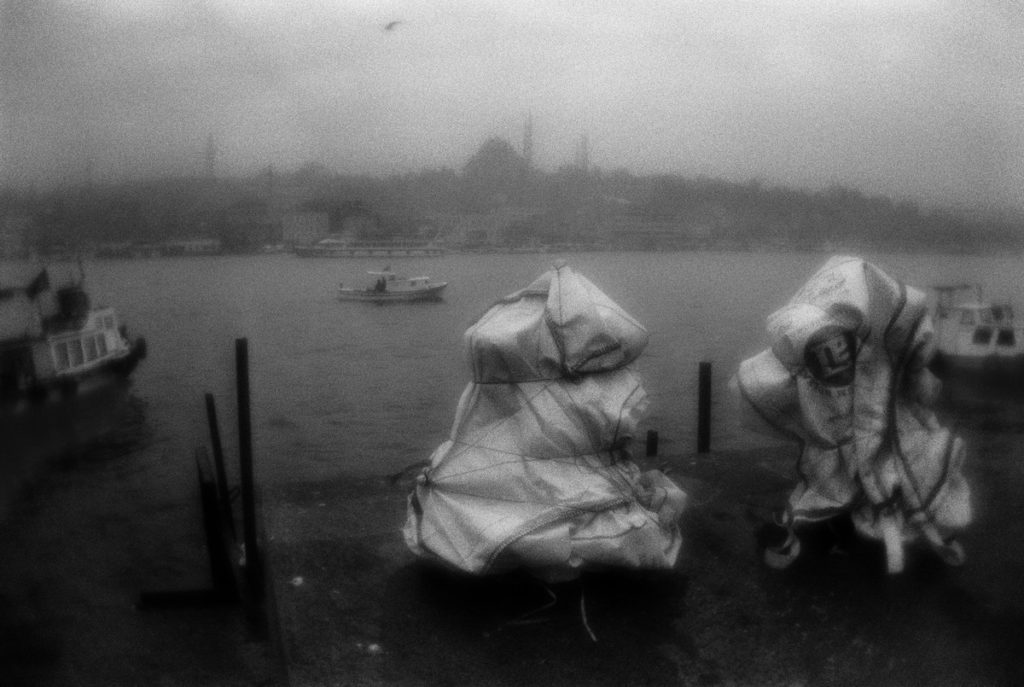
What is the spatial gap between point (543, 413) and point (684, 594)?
115cm

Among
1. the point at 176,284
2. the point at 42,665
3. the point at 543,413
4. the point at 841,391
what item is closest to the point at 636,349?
the point at 543,413

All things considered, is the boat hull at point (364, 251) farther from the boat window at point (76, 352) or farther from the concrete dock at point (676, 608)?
the concrete dock at point (676, 608)

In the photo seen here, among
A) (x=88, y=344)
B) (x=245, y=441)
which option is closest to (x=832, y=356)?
(x=245, y=441)

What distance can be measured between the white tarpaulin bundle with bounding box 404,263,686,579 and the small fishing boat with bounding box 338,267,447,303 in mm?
42545

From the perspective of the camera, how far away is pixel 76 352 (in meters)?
26.0

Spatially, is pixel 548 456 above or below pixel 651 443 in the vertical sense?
above

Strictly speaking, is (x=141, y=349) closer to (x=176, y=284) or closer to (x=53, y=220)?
(x=176, y=284)

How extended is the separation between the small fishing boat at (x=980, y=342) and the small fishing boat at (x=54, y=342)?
22.8 metres

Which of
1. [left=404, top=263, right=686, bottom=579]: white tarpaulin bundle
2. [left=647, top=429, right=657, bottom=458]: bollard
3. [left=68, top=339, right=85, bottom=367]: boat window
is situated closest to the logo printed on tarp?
[left=404, top=263, right=686, bottom=579]: white tarpaulin bundle

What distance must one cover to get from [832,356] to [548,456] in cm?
143

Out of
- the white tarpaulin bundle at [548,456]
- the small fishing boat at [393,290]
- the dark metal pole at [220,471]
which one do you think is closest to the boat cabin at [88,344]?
the dark metal pole at [220,471]

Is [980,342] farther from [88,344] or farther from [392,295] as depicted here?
[392,295]

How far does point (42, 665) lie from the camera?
10430mm

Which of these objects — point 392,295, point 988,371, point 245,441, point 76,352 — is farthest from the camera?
point 392,295
